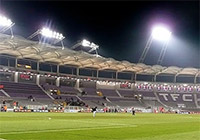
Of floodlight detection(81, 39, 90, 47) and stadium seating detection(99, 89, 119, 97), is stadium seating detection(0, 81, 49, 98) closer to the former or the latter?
floodlight detection(81, 39, 90, 47)

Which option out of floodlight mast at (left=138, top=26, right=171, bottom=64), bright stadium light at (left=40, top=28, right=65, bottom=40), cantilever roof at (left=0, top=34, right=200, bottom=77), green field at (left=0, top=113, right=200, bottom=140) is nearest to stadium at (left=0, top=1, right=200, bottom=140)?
cantilever roof at (left=0, top=34, right=200, bottom=77)

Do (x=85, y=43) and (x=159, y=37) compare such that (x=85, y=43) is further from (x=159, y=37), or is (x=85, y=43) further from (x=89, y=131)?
(x=89, y=131)

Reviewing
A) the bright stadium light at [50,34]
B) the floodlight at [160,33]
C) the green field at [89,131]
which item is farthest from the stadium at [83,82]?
the green field at [89,131]

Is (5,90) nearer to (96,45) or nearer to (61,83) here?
(61,83)

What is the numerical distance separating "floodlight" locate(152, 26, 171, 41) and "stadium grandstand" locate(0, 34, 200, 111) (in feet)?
29.7

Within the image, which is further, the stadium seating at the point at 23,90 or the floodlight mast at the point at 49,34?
the floodlight mast at the point at 49,34

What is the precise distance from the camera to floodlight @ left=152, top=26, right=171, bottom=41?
86406mm

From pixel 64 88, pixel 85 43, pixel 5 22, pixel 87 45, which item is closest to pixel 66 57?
pixel 85 43

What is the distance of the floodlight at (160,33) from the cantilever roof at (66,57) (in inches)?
369

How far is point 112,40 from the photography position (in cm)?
9219

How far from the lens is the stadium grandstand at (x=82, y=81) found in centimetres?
7019

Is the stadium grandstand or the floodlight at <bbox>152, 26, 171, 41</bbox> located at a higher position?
the floodlight at <bbox>152, 26, 171, 41</bbox>

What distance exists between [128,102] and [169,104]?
50.0 ft

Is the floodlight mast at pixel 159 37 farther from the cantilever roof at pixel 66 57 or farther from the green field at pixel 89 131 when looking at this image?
the green field at pixel 89 131
